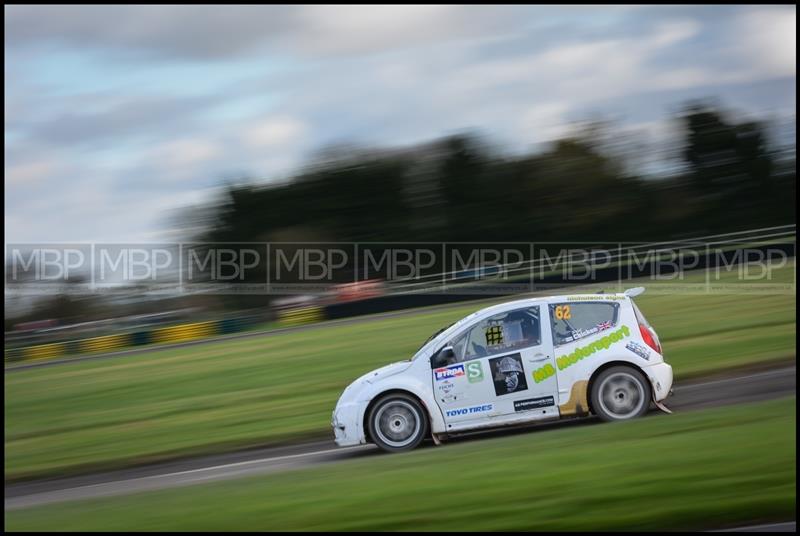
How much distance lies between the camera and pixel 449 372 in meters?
9.72

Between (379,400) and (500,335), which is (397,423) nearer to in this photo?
(379,400)

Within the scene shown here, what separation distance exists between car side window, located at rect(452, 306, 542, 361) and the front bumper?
51.7 inches

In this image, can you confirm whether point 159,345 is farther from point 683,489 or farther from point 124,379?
point 683,489

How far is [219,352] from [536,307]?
14.2m

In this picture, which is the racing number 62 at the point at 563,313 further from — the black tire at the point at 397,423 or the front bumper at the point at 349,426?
the front bumper at the point at 349,426

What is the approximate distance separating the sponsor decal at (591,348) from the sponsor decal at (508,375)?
1.41 ft

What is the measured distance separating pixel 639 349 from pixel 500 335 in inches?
60.2

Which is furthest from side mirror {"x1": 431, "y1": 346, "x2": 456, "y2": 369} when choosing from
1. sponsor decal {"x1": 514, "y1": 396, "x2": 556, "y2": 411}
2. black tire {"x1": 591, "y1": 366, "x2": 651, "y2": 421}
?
black tire {"x1": 591, "y1": 366, "x2": 651, "y2": 421}

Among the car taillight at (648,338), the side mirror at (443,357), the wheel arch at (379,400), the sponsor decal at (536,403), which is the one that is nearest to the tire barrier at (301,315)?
the wheel arch at (379,400)

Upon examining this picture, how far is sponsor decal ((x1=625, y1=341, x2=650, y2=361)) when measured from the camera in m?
9.57

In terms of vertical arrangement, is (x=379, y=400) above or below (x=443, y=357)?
below

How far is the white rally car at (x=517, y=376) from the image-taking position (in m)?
9.56

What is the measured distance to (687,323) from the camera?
722 inches

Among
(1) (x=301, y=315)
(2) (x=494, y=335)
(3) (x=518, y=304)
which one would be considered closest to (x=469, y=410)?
(2) (x=494, y=335)
